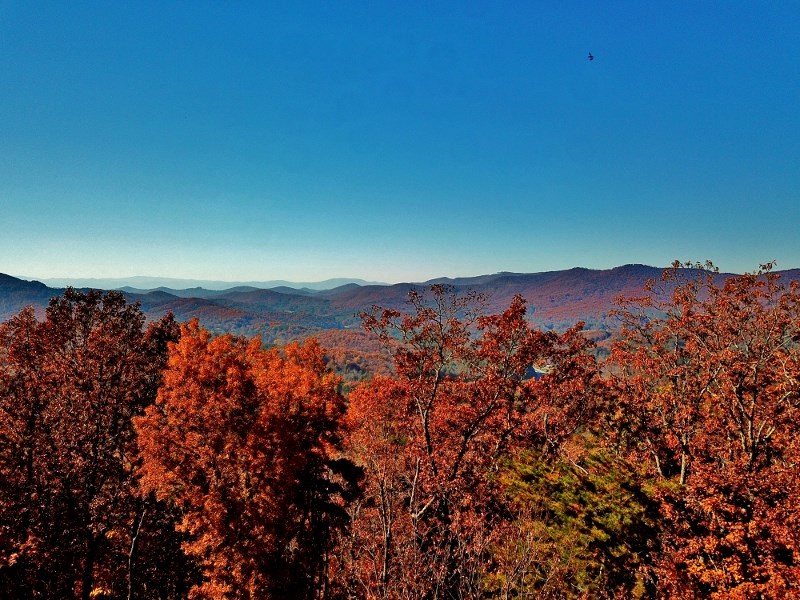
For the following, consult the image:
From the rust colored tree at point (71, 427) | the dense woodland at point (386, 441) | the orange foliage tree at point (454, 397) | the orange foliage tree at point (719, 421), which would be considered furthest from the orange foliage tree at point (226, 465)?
the orange foliage tree at point (719, 421)

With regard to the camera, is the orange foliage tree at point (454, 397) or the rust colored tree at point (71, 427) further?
the orange foliage tree at point (454, 397)

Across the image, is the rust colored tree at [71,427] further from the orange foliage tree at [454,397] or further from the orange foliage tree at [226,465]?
the orange foliage tree at [454,397]

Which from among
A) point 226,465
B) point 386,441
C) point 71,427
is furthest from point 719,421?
point 71,427

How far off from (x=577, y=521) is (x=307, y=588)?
18.6 metres

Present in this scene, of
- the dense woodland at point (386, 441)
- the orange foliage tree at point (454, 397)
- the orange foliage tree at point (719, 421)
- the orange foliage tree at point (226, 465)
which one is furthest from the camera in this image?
the orange foliage tree at point (454, 397)

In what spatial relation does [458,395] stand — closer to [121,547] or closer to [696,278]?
[696,278]

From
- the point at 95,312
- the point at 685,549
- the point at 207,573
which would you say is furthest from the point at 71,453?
the point at 685,549

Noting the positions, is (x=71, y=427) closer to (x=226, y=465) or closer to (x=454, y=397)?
(x=226, y=465)

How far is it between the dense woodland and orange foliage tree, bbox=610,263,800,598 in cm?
16

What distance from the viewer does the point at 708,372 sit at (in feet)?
72.2

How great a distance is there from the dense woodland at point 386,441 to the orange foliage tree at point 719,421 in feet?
0.54

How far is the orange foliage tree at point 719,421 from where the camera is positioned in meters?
12.4

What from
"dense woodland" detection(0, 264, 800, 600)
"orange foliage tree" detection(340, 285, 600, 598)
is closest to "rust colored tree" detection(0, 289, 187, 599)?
"dense woodland" detection(0, 264, 800, 600)

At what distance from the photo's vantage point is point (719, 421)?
22.9m
